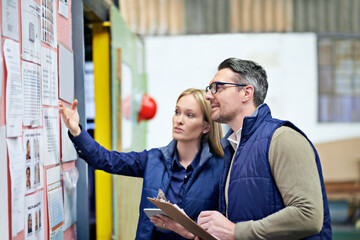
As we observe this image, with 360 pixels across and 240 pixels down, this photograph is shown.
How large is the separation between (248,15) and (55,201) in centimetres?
440

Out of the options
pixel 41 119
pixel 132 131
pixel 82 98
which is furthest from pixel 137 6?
pixel 41 119

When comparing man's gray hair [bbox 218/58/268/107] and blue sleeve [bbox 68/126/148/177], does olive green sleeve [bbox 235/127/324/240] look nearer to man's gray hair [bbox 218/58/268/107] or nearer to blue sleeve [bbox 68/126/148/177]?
man's gray hair [bbox 218/58/268/107]

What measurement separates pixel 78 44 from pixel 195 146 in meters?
0.85

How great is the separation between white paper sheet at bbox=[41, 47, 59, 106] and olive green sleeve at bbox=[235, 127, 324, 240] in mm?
988

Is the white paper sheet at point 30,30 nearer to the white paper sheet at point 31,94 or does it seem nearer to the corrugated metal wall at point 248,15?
the white paper sheet at point 31,94

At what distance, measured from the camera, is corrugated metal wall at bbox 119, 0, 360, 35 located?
231 inches

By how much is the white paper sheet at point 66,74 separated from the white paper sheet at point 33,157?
389mm

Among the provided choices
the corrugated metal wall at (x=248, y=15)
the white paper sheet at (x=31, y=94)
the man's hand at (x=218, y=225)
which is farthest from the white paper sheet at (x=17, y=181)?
the corrugated metal wall at (x=248, y=15)

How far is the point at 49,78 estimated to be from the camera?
2.01m

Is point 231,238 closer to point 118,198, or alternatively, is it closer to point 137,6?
point 118,198

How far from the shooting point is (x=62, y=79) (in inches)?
87.6

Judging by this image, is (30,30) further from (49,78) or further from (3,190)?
(3,190)

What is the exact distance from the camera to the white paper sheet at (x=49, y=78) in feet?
6.37

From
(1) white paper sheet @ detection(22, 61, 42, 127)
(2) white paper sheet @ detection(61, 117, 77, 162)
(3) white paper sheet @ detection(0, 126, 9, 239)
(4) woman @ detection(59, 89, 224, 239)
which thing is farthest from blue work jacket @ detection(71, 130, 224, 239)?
(3) white paper sheet @ detection(0, 126, 9, 239)
